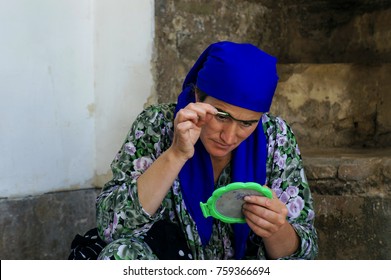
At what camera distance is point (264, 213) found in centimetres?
170

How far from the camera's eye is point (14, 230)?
7.93 feet

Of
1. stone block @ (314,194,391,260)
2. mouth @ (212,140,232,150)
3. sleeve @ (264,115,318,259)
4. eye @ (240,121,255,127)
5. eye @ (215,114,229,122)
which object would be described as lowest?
stone block @ (314,194,391,260)

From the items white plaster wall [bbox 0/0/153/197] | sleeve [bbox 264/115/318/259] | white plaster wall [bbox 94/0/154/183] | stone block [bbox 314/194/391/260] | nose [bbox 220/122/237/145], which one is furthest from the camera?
white plaster wall [bbox 94/0/154/183]

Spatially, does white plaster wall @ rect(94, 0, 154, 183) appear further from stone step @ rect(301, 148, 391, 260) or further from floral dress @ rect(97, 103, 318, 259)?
stone step @ rect(301, 148, 391, 260)

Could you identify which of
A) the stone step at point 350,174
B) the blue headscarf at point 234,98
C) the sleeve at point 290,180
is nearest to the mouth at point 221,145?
the blue headscarf at point 234,98

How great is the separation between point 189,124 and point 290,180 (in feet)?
1.42

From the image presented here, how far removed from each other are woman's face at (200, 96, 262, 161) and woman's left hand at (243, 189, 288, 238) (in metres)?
0.19

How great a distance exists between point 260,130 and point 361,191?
0.76 m

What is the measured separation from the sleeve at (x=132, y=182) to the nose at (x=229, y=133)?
244mm

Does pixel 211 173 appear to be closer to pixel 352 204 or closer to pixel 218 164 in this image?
pixel 218 164

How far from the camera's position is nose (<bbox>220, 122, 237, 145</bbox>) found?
5.89 ft

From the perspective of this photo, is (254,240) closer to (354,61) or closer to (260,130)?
(260,130)

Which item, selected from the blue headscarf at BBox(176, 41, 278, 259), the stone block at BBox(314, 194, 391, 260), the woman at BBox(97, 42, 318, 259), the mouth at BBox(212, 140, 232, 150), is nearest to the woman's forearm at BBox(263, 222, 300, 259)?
the woman at BBox(97, 42, 318, 259)
